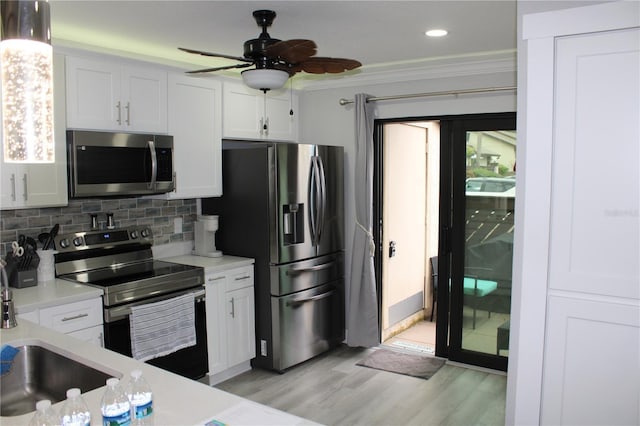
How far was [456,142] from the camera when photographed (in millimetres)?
4336

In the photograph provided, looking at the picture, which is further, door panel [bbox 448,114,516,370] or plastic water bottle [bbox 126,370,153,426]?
door panel [bbox 448,114,516,370]

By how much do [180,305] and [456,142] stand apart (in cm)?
248

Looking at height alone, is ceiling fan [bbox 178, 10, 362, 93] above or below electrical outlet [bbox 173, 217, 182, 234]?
above

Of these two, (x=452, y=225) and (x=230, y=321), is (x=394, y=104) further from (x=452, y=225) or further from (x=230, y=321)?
(x=230, y=321)

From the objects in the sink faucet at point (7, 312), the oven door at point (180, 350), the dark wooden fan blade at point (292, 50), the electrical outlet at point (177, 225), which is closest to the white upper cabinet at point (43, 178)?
the oven door at point (180, 350)

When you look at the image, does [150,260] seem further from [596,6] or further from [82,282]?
[596,6]

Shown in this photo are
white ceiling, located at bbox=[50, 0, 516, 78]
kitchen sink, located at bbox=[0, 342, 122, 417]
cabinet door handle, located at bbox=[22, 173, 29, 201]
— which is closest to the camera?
kitchen sink, located at bbox=[0, 342, 122, 417]

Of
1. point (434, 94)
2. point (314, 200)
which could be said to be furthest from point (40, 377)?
point (434, 94)

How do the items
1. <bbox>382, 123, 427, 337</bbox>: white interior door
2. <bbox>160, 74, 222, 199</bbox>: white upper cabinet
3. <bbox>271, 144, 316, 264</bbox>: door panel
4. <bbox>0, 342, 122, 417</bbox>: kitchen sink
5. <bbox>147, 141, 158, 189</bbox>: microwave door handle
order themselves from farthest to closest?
<bbox>382, 123, 427, 337</bbox>: white interior door → <bbox>271, 144, 316, 264</bbox>: door panel → <bbox>160, 74, 222, 199</bbox>: white upper cabinet → <bbox>147, 141, 158, 189</bbox>: microwave door handle → <bbox>0, 342, 122, 417</bbox>: kitchen sink

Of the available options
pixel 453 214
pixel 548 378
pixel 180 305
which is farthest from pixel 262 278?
pixel 548 378

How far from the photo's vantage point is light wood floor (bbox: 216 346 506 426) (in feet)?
11.5

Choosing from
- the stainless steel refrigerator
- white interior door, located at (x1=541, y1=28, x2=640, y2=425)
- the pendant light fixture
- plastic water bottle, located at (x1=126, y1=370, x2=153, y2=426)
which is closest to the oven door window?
the stainless steel refrigerator

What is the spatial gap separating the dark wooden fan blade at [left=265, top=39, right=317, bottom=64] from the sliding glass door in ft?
6.90

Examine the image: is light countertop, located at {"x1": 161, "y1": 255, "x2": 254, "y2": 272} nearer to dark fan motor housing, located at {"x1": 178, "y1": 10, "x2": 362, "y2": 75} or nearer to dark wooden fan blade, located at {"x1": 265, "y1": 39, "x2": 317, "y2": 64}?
dark fan motor housing, located at {"x1": 178, "y1": 10, "x2": 362, "y2": 75}
